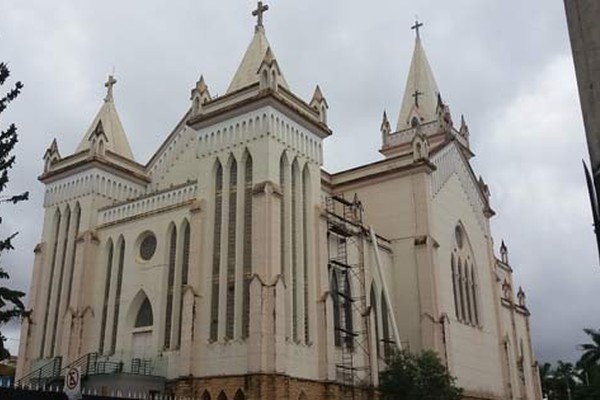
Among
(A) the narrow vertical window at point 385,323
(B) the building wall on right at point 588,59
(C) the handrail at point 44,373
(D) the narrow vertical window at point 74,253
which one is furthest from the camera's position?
(A) the narrow vertical window at point 385,323

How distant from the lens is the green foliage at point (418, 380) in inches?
1097

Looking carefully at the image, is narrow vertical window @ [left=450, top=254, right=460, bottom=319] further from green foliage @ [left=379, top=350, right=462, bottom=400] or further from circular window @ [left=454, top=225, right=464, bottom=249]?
green foliage @ [left=379, top=350, right=462, bottom=400]

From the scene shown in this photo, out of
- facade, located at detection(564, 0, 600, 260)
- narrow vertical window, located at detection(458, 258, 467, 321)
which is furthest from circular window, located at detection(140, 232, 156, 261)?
facade, located at detection(564, 0, 600, 260)

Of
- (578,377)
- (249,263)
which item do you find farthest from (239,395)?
(578,377)

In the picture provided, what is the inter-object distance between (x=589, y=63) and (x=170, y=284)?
28.7 meters

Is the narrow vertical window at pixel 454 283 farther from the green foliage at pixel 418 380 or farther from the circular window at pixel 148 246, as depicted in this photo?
the circular window at pixel 148 246

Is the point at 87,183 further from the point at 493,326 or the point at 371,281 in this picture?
the point at 493,326

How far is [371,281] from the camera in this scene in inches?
1332

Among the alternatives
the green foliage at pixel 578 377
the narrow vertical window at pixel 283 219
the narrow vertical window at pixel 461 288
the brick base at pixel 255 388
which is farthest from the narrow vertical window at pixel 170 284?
the green foliage at pixel 578 377

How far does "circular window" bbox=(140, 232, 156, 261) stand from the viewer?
3179cm

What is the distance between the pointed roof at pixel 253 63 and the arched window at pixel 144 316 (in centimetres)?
1064

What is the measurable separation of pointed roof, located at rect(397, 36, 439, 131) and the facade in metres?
46.2

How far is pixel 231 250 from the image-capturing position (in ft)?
93.9

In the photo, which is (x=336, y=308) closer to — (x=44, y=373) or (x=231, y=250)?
(x=231, y=250)
